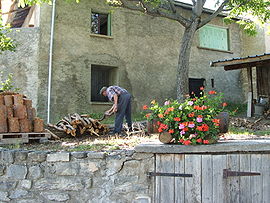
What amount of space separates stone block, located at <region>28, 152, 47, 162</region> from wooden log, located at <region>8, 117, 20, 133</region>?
5.52ft

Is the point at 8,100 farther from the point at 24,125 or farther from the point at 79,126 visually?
the point at 79,126

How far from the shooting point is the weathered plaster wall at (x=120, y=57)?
36.7ft

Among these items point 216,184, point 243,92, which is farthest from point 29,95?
point 243,92

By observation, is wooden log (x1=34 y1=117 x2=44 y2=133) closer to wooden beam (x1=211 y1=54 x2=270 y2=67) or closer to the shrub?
the shrub

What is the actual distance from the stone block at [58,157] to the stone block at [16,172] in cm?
43

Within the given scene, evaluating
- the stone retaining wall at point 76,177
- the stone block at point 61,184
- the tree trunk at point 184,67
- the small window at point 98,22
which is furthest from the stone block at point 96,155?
the small window at point 98,22

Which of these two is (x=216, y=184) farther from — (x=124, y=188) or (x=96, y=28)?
(x=96, y=28)

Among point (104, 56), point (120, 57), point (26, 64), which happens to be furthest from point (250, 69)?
point (26, 64)

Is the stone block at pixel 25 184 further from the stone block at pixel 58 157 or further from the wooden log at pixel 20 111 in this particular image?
the wooden log at pixel 20 111

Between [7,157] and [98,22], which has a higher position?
[98,22]

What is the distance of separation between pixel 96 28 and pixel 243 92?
26.5ft

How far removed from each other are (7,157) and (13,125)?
146cm

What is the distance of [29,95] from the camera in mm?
10844

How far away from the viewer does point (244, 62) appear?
10.1 metres
